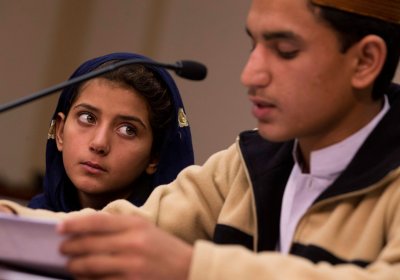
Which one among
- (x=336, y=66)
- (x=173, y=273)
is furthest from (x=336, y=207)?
(x=173, y=273)

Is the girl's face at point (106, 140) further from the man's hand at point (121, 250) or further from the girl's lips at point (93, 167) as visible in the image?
the man's hand at point (121, 250)

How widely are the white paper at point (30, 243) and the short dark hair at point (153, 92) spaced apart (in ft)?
3.46

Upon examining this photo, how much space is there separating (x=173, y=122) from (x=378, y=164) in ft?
3.26

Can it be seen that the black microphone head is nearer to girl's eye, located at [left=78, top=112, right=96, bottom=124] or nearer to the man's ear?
the man's ear

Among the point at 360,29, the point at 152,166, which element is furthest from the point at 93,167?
the point at 360,29

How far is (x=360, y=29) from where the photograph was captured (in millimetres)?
1633

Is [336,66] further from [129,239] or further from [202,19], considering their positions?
[202,19]

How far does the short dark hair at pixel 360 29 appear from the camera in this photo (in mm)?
1613

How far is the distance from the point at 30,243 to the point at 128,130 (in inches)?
41.3

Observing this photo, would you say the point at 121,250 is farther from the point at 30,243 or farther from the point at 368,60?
the point at 368,60

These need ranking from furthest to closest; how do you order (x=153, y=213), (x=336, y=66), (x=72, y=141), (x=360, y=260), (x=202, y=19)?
(x=202, y=19) → (x=72, y=141) → (x=153, y=213) → (x=336, y=66) → (x=360, y=260)

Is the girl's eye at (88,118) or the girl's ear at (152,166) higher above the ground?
the girl's eye at (88,118)

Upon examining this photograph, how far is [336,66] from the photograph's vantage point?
63.9 inches

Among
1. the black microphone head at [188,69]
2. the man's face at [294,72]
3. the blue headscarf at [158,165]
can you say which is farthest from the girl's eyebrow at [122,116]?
the man's face at [294,72]
